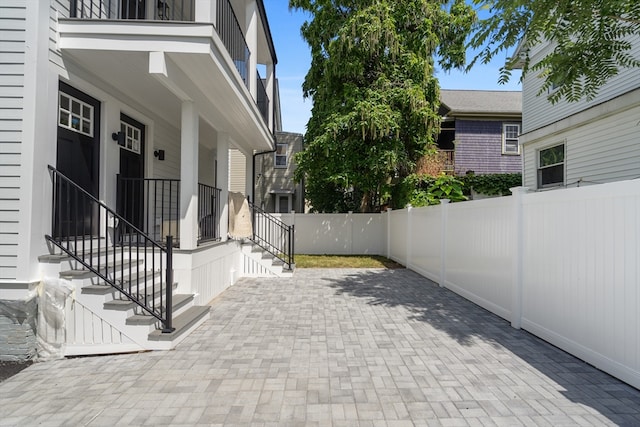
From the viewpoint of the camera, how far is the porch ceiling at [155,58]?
12.8 feet

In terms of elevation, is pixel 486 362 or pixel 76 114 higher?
pixel 76 114

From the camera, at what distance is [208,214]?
266 inches

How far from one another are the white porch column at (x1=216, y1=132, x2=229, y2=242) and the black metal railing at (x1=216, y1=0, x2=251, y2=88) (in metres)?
1.36

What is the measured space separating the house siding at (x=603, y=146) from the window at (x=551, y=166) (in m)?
0.27

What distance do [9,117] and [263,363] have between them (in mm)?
3619

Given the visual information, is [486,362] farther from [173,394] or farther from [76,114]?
[76,114]

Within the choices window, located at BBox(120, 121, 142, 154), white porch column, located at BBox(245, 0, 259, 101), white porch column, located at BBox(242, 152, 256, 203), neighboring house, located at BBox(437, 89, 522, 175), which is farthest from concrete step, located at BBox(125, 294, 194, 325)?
neighboring house, located at BBox(437, 89, 522, 175)

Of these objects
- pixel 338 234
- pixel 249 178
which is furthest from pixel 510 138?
pixel 249 178

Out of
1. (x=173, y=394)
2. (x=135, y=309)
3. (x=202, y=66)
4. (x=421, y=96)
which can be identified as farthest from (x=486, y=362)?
(x=421, y=96)

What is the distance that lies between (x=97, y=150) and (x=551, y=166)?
421 inches

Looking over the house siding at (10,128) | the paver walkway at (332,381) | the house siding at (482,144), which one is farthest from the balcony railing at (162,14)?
the house siding at (482,144)

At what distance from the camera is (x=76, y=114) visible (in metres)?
4.54

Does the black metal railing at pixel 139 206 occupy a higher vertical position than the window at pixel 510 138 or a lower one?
lower

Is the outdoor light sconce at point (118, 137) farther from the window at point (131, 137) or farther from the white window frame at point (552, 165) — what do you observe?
the white window frame at point (552, 165)
